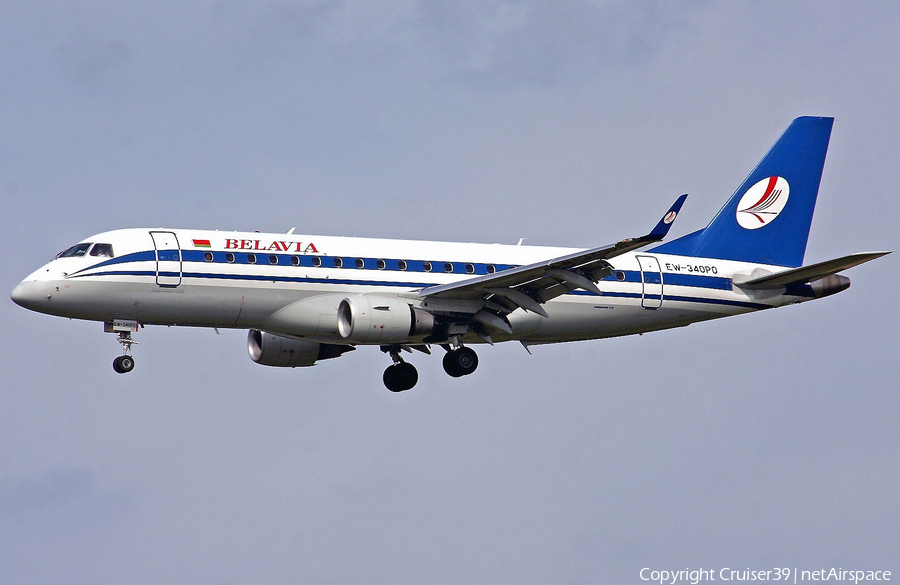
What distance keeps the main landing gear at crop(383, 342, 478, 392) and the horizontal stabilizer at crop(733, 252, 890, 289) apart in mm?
9825

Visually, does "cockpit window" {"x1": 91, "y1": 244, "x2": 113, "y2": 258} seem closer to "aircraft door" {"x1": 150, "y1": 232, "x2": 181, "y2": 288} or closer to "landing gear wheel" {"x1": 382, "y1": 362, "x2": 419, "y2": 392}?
"aircraft door" {"x1": 150, "y1": 232, "x2": 181, "y2": 288}

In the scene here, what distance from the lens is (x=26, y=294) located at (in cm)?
3947

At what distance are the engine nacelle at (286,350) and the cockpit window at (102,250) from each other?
700cm

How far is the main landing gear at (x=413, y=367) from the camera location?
43.8m

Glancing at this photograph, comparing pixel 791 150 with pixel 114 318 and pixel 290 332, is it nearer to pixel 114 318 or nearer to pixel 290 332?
pixel 290 332

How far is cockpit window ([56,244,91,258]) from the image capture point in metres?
40.1

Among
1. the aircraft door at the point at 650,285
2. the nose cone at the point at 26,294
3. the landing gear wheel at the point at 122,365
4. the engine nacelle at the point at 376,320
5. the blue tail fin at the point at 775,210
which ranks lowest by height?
the landing gear wheel at the point at 122,365

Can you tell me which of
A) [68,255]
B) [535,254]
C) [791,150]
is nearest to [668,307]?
[535,254]

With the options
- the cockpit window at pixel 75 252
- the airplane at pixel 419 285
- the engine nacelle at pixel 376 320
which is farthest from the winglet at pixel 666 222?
the cockpit window at pixel 75 252

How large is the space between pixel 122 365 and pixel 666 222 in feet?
54.2

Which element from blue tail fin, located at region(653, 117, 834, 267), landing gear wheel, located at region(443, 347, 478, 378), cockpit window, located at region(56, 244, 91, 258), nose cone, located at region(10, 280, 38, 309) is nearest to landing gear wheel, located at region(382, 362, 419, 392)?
landing gear wheel, located at region(443, 347, 478, 378)

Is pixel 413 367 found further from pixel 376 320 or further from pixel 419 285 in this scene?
pixel 376 320

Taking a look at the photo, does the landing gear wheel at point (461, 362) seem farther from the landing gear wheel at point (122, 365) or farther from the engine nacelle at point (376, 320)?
the landing gear wheel at point (122, 365)

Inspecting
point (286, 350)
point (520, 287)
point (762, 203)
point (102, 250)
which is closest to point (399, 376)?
point (286, 350)
